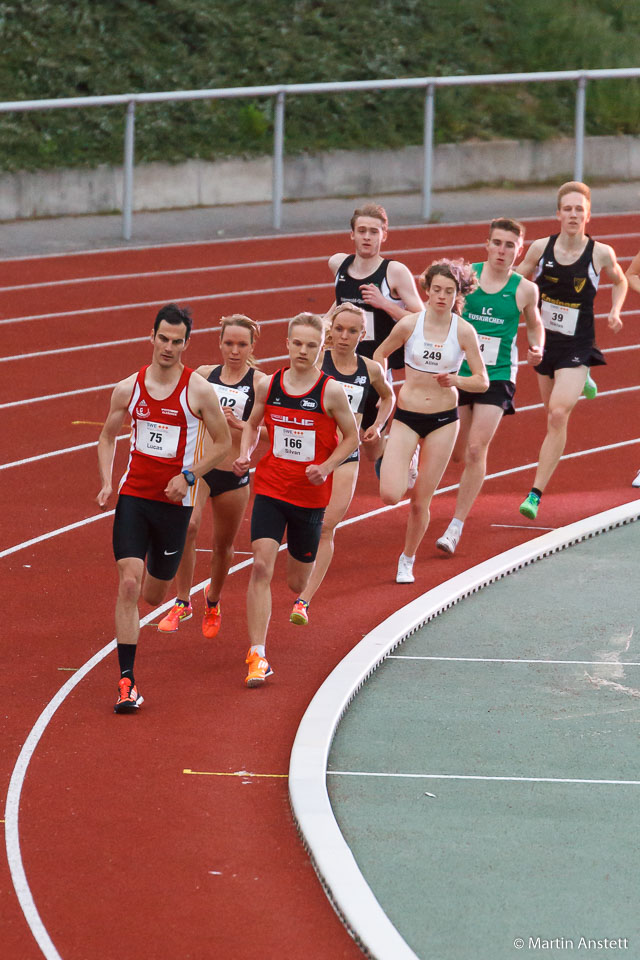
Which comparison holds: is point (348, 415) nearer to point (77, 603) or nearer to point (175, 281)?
point (77, 603)

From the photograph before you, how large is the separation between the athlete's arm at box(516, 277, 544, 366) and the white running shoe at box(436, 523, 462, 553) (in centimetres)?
120

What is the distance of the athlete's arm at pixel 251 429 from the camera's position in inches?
336

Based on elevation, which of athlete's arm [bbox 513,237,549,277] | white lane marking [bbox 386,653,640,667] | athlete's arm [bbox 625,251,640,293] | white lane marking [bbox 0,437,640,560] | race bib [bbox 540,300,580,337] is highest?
athlete's arm [bbox 513,237,549,277]

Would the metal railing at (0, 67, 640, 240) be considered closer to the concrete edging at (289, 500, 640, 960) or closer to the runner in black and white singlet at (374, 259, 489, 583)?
the runner in black and white singlet at (374, 259, 489, 583)

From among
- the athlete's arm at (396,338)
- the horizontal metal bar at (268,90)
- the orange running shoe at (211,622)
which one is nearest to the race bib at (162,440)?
the orange running shoe at (211,622)

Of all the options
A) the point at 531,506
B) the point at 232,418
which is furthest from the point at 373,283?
the point at 232,418

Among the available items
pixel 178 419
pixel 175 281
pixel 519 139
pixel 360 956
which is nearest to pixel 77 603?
pixel 178 419

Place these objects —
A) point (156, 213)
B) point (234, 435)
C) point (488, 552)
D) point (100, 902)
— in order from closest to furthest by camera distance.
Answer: point (100, 902) < point (234, 435) < point (488, 552) < point (156, 213)

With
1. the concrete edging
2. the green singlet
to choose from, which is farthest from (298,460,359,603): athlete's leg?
the green singlet

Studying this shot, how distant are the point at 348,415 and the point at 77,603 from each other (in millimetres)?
2220

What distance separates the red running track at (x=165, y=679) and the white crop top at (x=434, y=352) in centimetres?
133

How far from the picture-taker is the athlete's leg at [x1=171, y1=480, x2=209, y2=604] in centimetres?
906

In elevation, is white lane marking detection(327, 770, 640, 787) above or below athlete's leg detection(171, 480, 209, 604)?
below

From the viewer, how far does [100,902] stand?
240 inches
